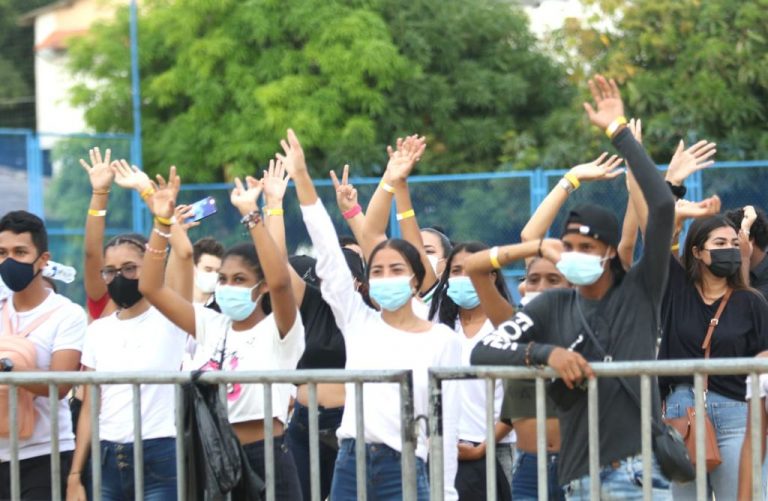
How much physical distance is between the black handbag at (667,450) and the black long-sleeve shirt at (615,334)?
3cm

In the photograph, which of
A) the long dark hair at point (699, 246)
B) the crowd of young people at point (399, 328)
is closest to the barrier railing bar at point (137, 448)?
the crowd of young people at point (399, 328)

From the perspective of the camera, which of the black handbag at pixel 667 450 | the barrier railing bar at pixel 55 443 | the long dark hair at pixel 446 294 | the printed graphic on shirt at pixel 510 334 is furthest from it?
the long dark hair at pixel 446 294

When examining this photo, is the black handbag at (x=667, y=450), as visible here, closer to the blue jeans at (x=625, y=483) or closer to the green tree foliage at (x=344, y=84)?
the blue jeans at (x=625, y=483)

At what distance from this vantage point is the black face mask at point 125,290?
6566mm

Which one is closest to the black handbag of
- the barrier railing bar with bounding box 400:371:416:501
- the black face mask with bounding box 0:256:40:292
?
the barrier railing bar with bounding box 400:371:416:501

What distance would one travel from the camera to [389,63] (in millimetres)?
20719

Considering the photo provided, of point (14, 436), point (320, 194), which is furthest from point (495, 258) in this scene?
point (320, 194)

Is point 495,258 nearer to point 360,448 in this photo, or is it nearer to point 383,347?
point 383,347

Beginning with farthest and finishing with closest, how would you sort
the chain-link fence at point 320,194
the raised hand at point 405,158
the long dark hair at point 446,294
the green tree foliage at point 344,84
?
the green tree foliage at point 344,84
the chain-link fence at point 320,194
the raised hand at point 405,158
the long dark hair at point 446,294

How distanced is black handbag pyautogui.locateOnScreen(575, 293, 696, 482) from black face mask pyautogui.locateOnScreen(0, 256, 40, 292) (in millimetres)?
2875

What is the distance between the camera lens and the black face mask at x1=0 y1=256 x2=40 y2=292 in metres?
6.59

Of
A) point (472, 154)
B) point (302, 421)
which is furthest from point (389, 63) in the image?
point (302, 421)

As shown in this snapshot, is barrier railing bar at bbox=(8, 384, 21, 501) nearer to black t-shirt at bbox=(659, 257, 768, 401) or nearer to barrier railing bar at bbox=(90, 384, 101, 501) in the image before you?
barrier railing bar at bbox=(90, 384, 101, 501)

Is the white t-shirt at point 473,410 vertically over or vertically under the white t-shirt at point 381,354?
under
